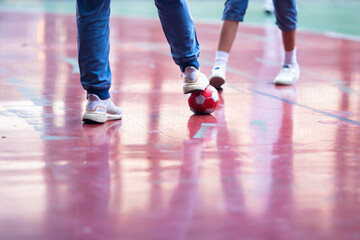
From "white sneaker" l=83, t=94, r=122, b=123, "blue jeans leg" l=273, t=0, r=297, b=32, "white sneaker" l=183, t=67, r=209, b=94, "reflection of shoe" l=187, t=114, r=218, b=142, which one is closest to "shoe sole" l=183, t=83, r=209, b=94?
"white sneaker" l=183, t=67, r=209, b=94

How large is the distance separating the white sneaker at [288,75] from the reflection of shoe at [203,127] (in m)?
1.16

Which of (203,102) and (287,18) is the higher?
(287,18)

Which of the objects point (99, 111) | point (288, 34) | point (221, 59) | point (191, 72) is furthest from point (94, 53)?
point (288, 34)

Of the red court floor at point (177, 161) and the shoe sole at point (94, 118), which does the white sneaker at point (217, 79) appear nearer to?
the red court floor at point (177, 161)

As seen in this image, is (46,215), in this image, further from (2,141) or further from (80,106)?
(80,106)

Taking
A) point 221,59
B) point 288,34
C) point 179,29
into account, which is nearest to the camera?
point 179,29

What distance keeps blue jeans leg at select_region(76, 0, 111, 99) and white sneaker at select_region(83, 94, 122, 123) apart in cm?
6

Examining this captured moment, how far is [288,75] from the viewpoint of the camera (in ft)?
13.3

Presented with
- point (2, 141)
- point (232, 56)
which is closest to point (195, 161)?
point (2, 141)

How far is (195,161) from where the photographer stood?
83.3 inches

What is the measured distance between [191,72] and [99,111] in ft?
1.62

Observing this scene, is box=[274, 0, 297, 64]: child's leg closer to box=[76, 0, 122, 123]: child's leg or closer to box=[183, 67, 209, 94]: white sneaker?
box=[183, 67, 209, 94]: white sneaker

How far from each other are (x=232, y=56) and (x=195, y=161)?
11.4ft

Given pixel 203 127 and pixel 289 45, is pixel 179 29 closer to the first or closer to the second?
pixel 203 127
